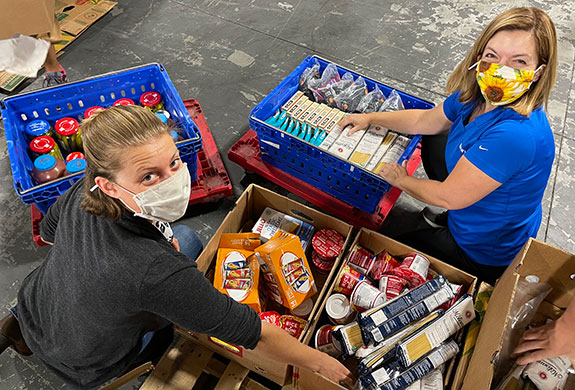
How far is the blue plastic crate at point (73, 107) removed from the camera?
2.52 m

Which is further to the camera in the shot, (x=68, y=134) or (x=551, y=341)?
(x=68, y=134)

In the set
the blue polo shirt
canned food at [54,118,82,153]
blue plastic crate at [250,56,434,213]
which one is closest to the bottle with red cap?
canned food at [54,118,82,153]

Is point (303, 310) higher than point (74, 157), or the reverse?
point (74, 157)

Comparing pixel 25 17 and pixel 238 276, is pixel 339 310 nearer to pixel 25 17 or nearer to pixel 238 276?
pixel 238 276

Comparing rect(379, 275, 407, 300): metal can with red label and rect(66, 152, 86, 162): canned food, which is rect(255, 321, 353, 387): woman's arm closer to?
rect(379, 275, 407, 300): metal can with red label

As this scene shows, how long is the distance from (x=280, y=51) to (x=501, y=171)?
2.92 metres

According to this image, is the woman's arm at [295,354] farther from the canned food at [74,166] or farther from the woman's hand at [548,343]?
the canned food at [74,166]

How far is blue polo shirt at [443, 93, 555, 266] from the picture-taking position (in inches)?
74.4

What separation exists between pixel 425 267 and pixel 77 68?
3.63m

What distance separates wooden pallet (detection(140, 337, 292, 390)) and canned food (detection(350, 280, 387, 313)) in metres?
0.67

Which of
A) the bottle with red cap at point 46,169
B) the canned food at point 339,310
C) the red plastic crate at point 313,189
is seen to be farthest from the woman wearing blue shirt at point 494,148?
the bottle with red cap at point 46,169

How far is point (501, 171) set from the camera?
1.91m

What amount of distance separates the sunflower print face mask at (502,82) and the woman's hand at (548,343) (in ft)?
3.26

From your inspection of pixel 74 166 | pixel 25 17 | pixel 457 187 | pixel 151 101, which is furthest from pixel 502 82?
pixel 25 17
